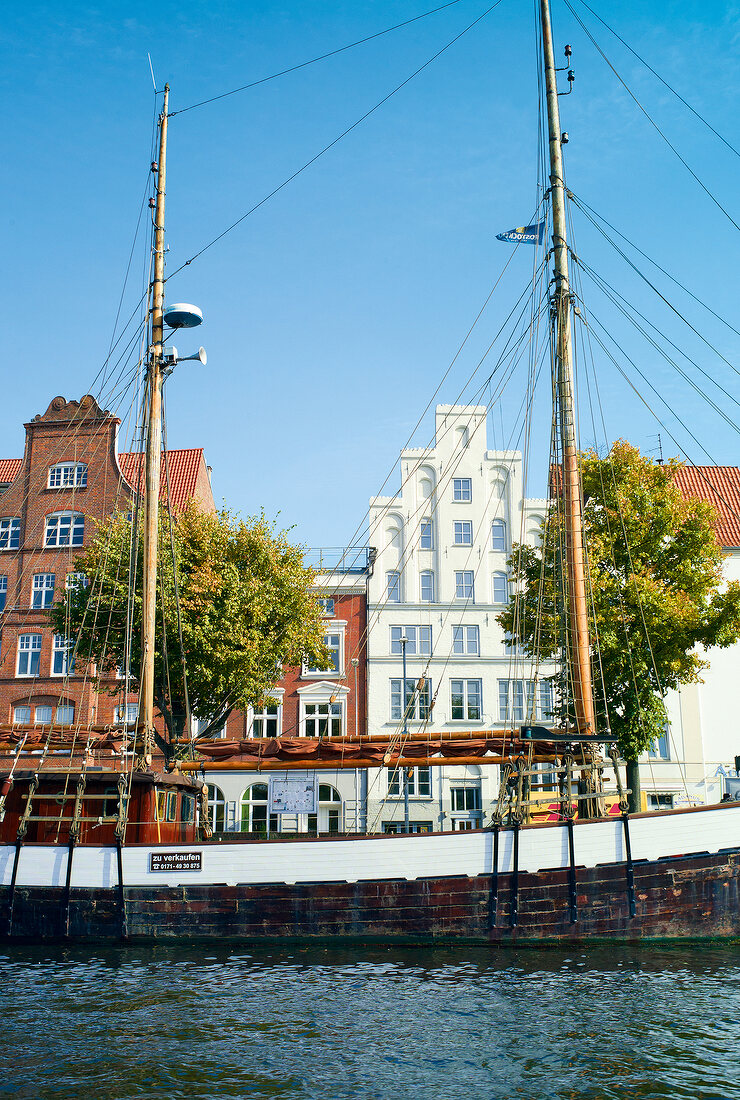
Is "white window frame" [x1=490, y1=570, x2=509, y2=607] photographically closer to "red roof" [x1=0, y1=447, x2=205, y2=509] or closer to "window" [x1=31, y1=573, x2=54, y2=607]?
"red roof" [x1=0, y1=447, x2=205, y2=509]

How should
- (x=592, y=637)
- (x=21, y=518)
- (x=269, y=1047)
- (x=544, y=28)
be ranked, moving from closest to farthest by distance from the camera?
(x=269, y=1047), (x=544, y=28), (x=592, y=637), (x=21, y=518)

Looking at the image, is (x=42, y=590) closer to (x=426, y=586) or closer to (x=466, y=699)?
(x=426, y=586)

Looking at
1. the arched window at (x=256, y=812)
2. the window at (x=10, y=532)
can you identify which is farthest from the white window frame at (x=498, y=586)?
the window at (x=10, y=532)

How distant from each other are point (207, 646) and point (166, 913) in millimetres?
13676

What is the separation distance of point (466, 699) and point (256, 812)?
478 inches

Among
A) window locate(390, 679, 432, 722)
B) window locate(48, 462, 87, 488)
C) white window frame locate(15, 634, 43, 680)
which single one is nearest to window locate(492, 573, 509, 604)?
window locate(390, 679, 432, 722)

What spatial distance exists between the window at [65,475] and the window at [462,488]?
19.9m

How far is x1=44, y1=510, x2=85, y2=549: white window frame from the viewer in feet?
153

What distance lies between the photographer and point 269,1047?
43.9 feet

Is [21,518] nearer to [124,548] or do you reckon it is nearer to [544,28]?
[124,548]

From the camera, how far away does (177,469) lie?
52625 millimetres

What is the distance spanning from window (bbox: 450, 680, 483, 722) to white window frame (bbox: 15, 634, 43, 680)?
21098 millimetres

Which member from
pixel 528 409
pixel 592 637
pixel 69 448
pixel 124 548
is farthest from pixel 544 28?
pixel 69 448

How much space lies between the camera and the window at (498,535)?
160 ft
